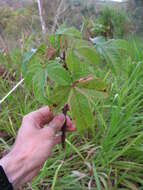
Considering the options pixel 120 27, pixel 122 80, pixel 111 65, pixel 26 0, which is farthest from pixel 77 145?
pixel 26 0

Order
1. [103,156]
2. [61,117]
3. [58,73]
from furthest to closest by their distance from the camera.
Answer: [103,156]
[61,117]
[58,73]

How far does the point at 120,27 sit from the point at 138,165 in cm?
→ 388

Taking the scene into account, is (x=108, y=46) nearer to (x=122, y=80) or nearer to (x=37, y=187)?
(x=37, y=187)

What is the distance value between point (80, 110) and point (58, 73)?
0.37ft

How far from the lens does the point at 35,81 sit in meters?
0.72

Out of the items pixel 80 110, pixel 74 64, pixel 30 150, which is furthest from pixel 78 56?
pixel 30 150

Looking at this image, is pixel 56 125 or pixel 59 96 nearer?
pixel 59 96

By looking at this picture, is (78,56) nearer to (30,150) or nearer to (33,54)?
(33,54)

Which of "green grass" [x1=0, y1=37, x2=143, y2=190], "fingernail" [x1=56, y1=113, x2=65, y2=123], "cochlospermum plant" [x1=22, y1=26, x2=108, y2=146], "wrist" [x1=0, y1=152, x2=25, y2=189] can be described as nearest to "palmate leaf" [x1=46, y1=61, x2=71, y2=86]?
"cochlospermum plant" [x1=22, y1=26, x2=108, y2=146]

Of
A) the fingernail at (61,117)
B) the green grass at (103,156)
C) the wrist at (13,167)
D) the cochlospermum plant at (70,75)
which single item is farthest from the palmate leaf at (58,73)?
the green grass at (103,156)

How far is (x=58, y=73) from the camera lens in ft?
2.32

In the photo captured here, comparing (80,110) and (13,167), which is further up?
(80,110)

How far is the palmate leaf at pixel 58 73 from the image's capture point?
71 centimetres

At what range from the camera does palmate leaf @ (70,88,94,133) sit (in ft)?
2.34
